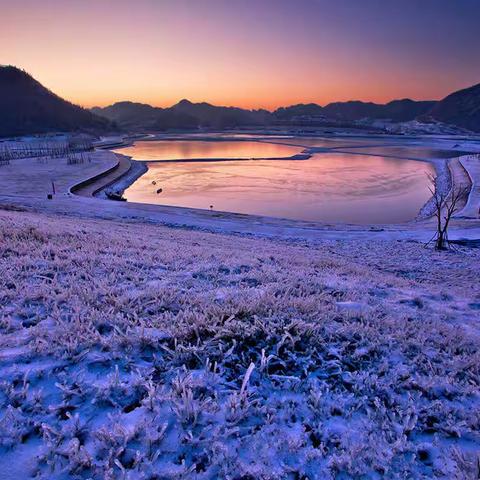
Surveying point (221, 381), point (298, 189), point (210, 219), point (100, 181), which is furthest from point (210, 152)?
point (221, 381)

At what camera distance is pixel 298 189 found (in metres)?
44.3

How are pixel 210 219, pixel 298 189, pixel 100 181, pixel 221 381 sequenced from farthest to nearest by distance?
pixel 100 181 < pixel 298 189 < pixel 210 219 < pixel 221 381

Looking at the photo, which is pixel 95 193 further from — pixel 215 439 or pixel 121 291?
pixel 215 439

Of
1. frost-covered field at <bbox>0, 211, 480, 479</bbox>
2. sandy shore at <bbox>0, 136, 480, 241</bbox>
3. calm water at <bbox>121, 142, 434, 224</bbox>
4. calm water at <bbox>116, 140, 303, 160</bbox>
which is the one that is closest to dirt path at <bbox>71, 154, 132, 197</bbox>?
sandy shore at <bbox>0, 136, 480, 241</bbox>

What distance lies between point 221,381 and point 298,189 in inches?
1673

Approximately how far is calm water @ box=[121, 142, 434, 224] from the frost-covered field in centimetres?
2769

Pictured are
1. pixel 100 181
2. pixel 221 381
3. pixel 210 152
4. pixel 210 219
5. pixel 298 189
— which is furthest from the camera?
pixel 210 152

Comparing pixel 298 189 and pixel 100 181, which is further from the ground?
pixel 100 181

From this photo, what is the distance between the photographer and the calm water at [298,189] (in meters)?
34.8

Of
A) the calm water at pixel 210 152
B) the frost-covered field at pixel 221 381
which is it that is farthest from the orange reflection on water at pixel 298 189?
the frost-covered field at pixel 221 381

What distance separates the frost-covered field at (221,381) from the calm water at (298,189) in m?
27.7

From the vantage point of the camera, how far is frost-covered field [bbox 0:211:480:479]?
2510 mm

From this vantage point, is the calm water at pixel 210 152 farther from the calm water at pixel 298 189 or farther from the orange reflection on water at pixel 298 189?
the orange reflection on water at pixel 298 189

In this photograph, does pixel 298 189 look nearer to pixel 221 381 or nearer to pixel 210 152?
pixel 221 381
